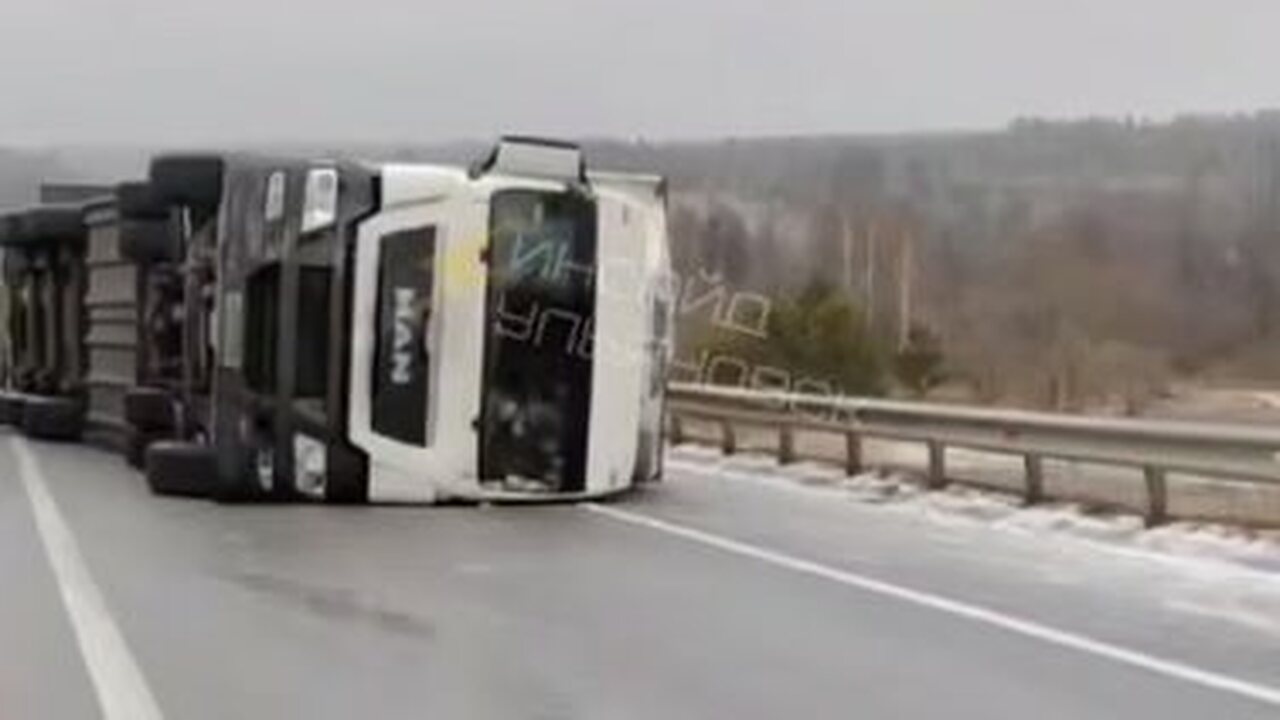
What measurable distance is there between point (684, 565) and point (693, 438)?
45.2ft

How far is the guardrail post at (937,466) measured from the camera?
2056 cm

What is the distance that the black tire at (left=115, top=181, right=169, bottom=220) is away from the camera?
22312 millimetres

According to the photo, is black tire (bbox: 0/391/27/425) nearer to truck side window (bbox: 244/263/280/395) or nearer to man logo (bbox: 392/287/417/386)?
truck side window (bbox: 244/263/280/395)

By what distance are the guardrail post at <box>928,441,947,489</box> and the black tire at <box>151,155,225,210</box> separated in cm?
641

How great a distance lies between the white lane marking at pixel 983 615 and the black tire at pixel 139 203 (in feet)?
22.0

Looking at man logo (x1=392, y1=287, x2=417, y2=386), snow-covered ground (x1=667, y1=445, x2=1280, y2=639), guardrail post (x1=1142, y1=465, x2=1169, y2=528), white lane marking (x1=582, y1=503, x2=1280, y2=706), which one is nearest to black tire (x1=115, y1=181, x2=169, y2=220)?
man logo (x1=392, y1=287, x2=417, y2=386)

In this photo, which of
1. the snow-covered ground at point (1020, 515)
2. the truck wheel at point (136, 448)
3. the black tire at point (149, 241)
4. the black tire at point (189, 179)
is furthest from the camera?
the black tire at point (149, 241)

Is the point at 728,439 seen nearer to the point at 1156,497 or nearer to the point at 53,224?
the point at 53,224

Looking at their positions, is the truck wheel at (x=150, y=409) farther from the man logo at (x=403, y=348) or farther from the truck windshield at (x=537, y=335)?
the truck windshield at (x=537, y=335)

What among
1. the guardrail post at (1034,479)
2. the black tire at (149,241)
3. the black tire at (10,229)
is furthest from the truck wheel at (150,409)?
the guardrail post at (1034,479)

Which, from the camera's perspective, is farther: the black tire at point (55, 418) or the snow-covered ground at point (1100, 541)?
the black tire at point (55, 418)

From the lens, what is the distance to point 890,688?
960 centimetres

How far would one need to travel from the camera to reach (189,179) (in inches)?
841

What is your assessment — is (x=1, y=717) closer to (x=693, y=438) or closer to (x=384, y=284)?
(x=384, y=284)
